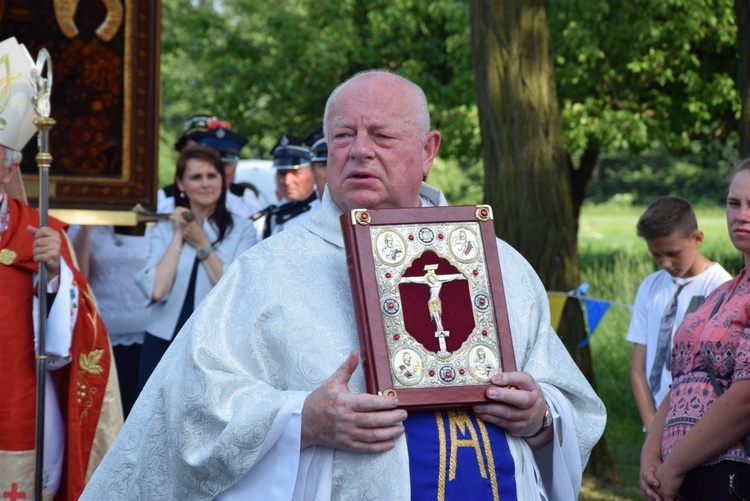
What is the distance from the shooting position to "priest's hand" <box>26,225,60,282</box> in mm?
5125

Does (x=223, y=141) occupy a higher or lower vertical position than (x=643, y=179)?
lower

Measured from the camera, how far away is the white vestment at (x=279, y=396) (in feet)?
9.89

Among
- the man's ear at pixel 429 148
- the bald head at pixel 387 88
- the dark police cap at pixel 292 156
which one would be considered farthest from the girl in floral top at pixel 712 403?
the dark police cap at pixel 292 156

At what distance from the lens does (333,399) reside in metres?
2.89

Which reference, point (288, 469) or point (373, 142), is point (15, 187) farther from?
point (288, 469)

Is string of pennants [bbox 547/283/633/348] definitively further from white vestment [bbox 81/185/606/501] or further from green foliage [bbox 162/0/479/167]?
green foliage [bbox 162/0/479/167]

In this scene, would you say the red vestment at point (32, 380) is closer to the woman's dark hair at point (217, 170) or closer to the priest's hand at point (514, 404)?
the woman's dark hair at point (217, 170)

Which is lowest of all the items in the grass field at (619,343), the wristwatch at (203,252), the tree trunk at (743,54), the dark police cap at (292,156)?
the grass field at (619,343)

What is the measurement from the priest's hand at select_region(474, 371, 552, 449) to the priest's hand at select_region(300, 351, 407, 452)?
242mm

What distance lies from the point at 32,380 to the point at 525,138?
399cm

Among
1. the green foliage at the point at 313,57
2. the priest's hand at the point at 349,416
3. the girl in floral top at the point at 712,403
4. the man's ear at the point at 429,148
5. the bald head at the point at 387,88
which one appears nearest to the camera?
the priest's hand at the point at 349,416

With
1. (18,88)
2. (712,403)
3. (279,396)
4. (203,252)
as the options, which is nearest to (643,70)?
(203,252)

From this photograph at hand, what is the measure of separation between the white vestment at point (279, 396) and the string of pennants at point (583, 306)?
4316 millimetres

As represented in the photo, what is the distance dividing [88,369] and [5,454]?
57 cm
